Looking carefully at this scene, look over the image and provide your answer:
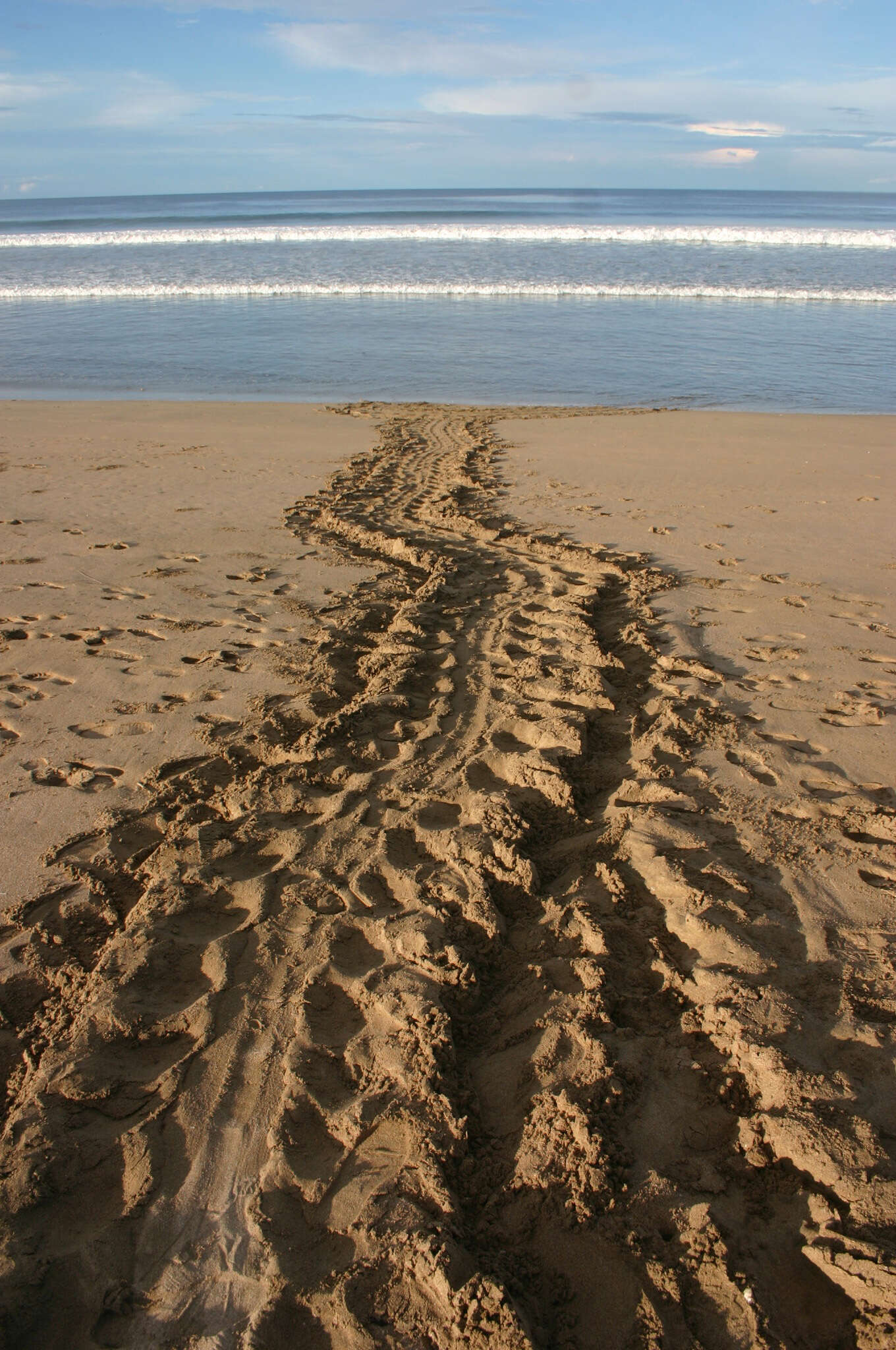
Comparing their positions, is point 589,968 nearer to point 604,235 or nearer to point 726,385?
point 726,385

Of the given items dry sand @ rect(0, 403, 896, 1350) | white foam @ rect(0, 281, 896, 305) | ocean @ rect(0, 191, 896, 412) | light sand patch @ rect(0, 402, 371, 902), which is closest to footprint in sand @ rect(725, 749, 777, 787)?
dry sand @ rect(0, 403, 896, 1350)

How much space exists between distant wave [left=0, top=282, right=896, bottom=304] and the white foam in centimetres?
2

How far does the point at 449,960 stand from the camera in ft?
7.70

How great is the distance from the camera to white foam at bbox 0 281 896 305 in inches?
765

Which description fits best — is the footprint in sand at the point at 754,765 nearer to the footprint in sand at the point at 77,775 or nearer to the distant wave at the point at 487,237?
the footprint in sand at the point at 77,775

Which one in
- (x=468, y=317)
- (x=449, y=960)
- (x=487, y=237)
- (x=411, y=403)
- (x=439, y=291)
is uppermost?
(x=487, y=237)

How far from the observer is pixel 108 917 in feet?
8.53

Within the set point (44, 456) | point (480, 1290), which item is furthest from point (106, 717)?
point (44, 456)

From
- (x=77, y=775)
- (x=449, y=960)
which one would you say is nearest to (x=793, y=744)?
(x=449, y=960)

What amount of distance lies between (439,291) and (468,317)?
4.28m

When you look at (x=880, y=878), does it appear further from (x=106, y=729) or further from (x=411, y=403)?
(x=411, y=403)

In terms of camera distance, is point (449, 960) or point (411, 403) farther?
point (411, 403)

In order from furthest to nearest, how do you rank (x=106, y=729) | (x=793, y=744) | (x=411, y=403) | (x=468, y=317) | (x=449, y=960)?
(x=468, y=317)
(x=411, y=403)
(x=106, y=729)
(x=793, y=744)
(x=449, y=960)

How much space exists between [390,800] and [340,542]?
3.41 metres
